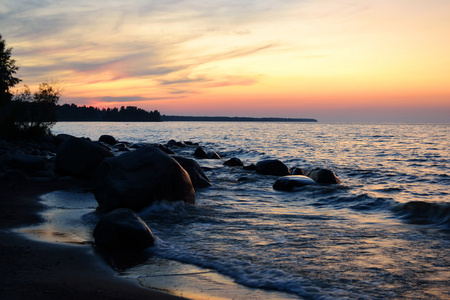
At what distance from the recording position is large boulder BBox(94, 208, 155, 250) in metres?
5.86

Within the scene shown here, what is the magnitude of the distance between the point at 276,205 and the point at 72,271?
653 centimetres

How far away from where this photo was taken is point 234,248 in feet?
20.1

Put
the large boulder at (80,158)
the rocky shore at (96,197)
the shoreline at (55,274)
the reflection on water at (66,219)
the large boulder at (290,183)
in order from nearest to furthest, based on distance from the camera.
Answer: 1. the shoreline at (55,274)
2. the rocky shore at (96,197)
3. the reflection on water at (66,219)
4. the large boulder at (290,183)
5. the large boulder at (80,158)

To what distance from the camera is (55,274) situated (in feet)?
14.8

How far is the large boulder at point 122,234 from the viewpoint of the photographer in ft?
19.2

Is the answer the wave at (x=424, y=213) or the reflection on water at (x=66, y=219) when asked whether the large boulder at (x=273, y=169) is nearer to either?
the wave at (x=424, y=213)

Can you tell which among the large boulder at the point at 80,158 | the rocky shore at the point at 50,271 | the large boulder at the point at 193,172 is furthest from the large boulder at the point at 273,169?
the rocky shore at the point at 50,271

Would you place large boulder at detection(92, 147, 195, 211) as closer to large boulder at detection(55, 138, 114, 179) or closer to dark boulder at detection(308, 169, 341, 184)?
large boulder at detection(55, 138, 114, 179)

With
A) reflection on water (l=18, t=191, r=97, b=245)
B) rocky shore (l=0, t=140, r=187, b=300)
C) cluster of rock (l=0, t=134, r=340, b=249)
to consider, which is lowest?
reflection on water (l=18, t=191, r=97, b=245)

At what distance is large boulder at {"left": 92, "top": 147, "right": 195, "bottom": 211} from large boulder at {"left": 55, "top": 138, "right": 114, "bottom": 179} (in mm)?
4528

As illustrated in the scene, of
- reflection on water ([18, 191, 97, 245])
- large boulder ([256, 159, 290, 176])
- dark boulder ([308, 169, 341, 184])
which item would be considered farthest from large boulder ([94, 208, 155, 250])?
large boulder ([256, 159, 290, 176])

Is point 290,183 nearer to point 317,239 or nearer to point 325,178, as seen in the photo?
point 325,178

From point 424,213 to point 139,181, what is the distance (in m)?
6.87

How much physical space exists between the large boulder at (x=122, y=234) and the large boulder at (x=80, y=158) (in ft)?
26.2
